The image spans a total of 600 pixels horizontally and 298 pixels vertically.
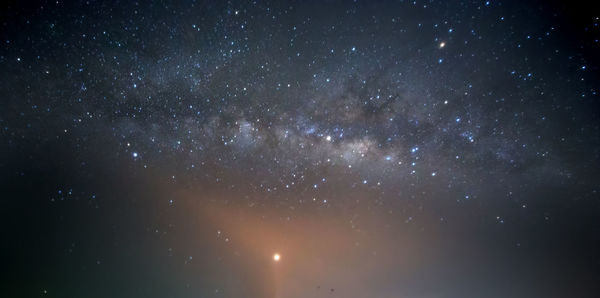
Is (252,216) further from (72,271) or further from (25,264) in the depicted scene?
(25,264)

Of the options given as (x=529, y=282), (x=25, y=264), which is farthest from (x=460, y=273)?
(x=25, y=264)

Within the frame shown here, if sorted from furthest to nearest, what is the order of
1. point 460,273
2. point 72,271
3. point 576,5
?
point 460,273, point 72,271, point 576,5

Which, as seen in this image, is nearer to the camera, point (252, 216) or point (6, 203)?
point (6, 203)

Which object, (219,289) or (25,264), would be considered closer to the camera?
(25,264)

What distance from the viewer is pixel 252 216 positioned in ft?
56.2

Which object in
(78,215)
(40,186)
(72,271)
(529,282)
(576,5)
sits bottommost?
(529,282)

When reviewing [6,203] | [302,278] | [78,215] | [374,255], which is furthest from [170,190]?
[302,278]

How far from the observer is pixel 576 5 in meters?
4.50

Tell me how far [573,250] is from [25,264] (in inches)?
1529

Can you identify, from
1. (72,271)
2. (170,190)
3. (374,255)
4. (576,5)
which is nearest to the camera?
(576,5)

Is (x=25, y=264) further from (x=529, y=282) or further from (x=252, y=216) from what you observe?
(x=529, y=282)

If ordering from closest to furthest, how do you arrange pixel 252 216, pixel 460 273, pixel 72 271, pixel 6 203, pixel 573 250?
pixel 6 203 < pixel 72 271 < pixel 252 216 < pixel 573 250 < pixel 460 273

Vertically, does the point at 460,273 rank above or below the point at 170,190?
below

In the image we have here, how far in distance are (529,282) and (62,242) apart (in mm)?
45894
